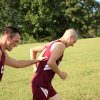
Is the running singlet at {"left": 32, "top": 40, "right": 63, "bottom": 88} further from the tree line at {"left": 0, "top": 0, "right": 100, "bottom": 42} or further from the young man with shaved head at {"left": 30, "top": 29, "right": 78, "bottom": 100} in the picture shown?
the tree line at {"left": 0, "top": 0, "right": 100, "bottom": 42}

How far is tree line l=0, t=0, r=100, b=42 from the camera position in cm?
7456

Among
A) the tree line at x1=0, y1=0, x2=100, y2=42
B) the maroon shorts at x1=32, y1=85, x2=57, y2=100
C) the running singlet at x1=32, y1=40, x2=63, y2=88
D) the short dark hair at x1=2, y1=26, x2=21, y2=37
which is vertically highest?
the short dark hair at x1=2, y1=26, x2=21, y2=37

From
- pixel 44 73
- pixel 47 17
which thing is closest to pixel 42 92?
pixel 44 73

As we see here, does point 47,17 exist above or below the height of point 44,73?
below

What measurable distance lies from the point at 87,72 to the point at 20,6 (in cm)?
6492

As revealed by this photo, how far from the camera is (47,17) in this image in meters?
75.1

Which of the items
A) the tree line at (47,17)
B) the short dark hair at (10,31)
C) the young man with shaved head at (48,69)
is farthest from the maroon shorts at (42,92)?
the tree line at (47,17)

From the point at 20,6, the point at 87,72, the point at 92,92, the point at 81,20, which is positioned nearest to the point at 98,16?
the point at 81,20

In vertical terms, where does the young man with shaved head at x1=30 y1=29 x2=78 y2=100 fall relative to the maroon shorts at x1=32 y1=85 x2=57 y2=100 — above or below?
above

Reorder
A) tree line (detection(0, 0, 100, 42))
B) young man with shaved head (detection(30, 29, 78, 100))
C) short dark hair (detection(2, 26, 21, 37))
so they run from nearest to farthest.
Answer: short dark hair (detection(2, 26, 21, 37)), young man with shaved head (detection(30, 29, 78, 100)), tree line (detection(0, 0, 100, 42))

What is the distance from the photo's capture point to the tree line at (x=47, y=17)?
74.6 meters

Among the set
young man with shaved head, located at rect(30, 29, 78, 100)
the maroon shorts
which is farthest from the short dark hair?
the maroon shorts

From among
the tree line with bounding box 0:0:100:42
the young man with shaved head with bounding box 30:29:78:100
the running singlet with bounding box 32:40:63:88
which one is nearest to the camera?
the young man with shaved head with bounding box 30:29:78:100

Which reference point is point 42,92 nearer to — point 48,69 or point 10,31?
point 48,69
